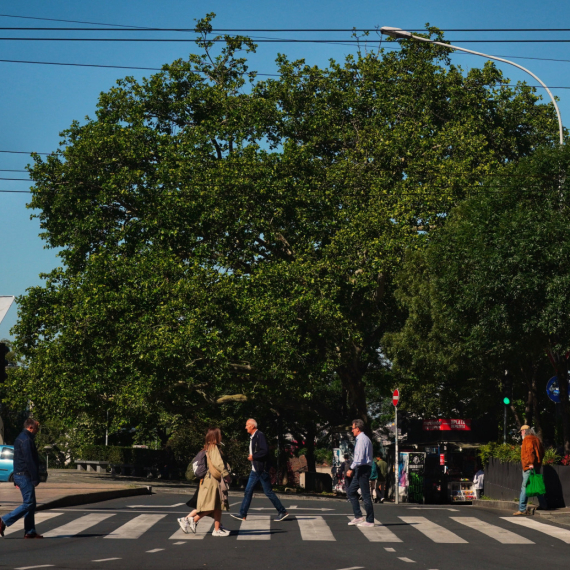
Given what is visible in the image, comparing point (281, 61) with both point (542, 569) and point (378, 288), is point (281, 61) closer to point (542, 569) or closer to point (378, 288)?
point (378, 288)

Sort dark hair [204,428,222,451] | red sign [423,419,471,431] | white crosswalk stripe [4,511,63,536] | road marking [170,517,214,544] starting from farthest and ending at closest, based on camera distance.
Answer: red sign [423,419,471,431] → white crosswalk stripe [4,511,63,536] → dark hair [204,428,222,451] → road marking [170,517,214,544]

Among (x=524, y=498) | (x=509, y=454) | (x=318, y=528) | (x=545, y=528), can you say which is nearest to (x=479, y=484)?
(x=509, y=454)

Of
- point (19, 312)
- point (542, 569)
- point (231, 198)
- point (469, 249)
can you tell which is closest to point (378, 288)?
point (231, 198)

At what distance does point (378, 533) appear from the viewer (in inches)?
476

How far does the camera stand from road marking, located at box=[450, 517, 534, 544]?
37.7 ft

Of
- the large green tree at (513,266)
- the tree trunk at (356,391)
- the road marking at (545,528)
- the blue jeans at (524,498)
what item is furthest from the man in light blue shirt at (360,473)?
the tree trunk at (356,391)

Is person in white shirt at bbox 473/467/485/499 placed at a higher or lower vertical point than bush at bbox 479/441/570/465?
lower

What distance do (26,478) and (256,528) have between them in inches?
134

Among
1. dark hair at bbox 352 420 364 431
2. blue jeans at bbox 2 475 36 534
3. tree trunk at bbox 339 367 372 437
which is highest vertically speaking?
tree trunk at bbox 339 367 372 437

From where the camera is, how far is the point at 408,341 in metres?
32.1

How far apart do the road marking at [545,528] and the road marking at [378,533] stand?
89.5 inches

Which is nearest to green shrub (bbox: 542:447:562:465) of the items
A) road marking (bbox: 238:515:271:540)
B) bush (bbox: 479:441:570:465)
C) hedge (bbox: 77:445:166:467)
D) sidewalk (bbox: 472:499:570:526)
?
bush (bbox: 479:441:570:465)

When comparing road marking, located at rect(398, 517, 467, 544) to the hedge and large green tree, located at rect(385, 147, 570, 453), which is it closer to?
large green tree, located at rect(385, 147, 570, 453)

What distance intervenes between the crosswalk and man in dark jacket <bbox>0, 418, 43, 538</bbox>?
0.47 metres
